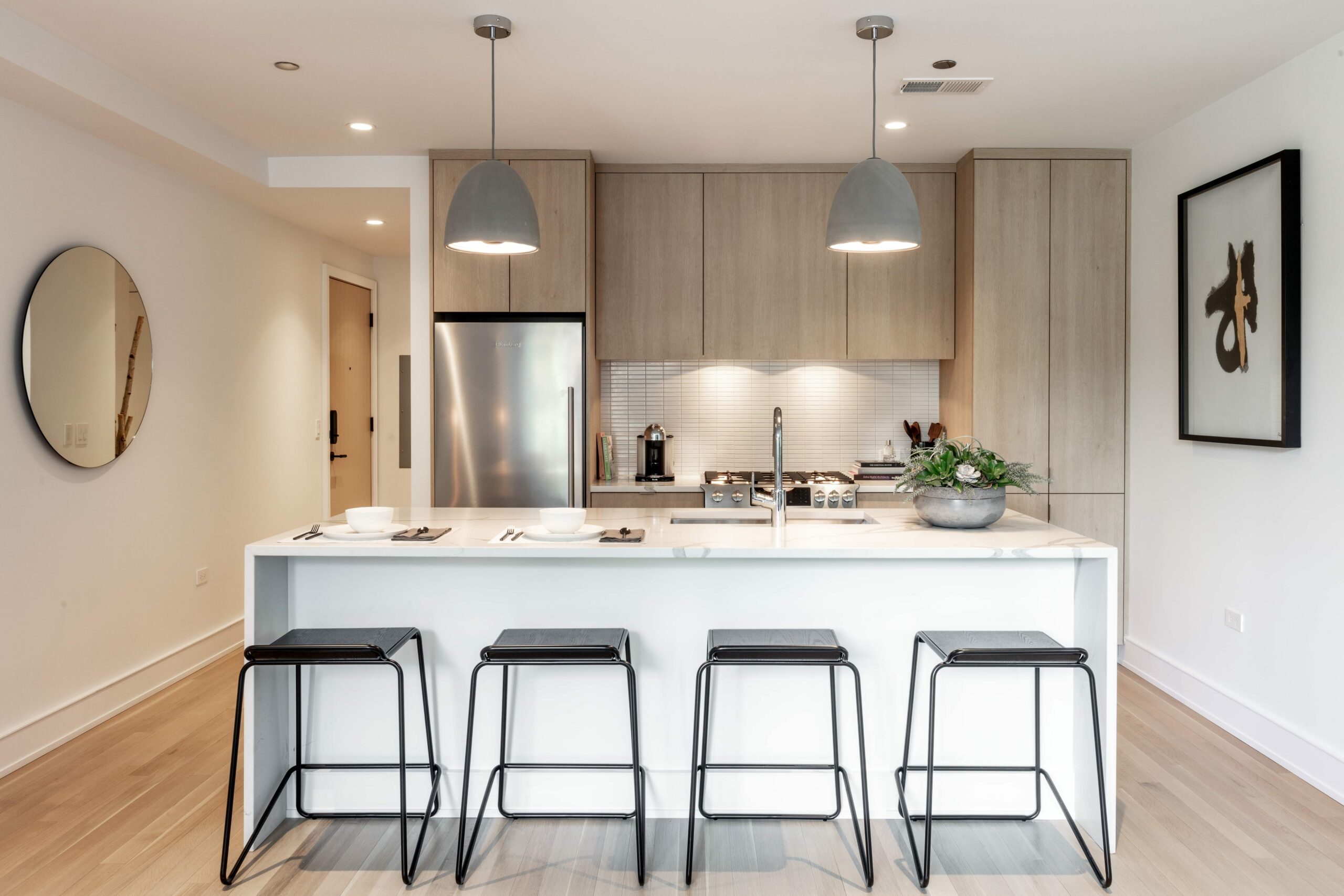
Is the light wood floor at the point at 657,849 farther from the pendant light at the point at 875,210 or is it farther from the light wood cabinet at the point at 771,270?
the light wood cabinet at the point at 771,270

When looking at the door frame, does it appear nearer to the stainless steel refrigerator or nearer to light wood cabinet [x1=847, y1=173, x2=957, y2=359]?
the stainless steel refrigerator

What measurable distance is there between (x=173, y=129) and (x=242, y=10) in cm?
111

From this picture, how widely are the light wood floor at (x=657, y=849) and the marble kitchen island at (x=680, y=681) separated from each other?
12cm

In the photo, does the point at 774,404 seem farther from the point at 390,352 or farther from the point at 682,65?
the point at 390,352

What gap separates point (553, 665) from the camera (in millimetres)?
2367

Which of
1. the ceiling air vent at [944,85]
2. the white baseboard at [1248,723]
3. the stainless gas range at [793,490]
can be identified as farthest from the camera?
the stainless gas range at [793,490]

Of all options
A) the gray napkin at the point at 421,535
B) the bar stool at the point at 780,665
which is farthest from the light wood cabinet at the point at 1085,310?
the gray napkin at the point at 421,535

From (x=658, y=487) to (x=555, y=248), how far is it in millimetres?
1296

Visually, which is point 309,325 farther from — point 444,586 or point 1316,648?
point 1316,648

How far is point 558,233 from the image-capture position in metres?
4.34

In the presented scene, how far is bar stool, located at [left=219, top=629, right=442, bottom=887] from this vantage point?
7.53ft

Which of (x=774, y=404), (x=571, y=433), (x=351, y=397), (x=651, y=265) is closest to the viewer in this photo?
(x=571, y=433)

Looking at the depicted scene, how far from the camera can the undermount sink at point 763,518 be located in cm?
303

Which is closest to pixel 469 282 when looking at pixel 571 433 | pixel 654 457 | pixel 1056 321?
pixel 571 433
